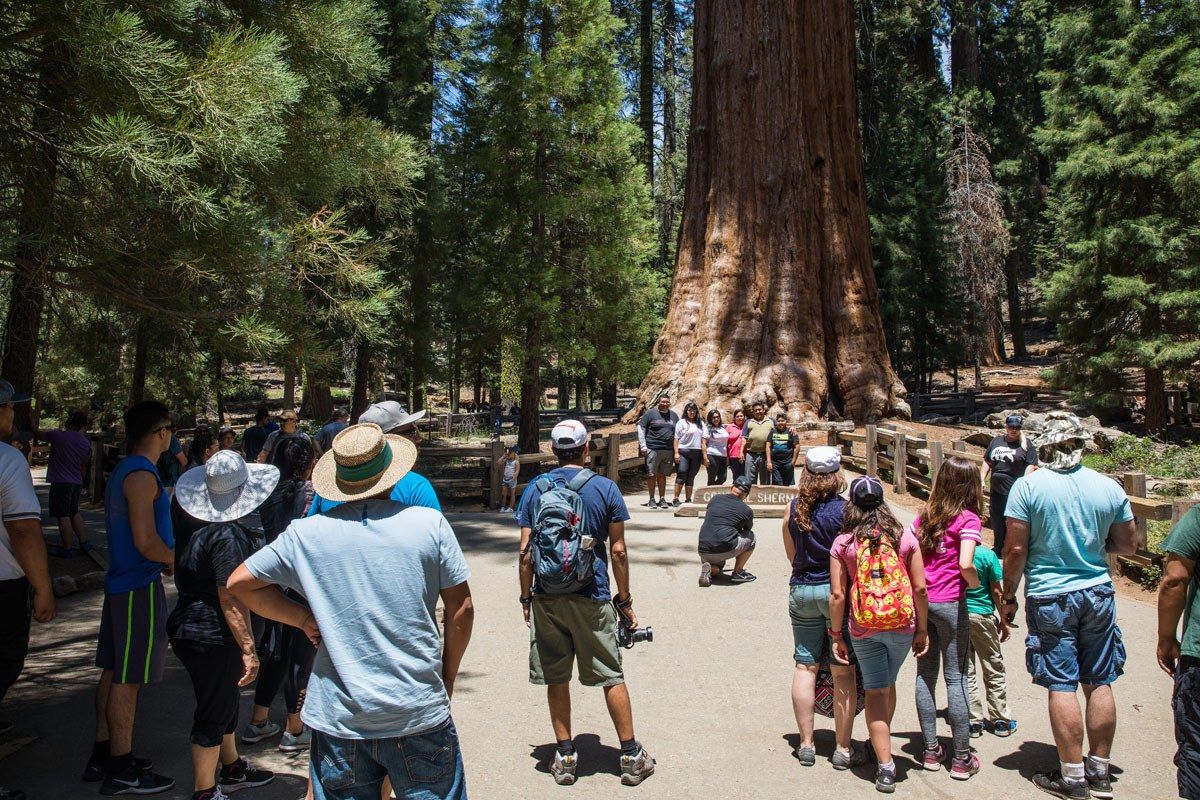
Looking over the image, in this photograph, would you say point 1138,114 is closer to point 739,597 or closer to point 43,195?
point 739,597

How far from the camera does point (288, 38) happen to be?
7.54m

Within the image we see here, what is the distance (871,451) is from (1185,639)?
437 inches

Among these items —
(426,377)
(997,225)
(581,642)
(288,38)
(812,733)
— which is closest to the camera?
(581,642)

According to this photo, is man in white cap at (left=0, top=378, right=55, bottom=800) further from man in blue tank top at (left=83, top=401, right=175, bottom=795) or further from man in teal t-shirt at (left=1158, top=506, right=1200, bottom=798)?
man in teal t-shirt at (left=1158, top=506, right=1200, bottom=798)

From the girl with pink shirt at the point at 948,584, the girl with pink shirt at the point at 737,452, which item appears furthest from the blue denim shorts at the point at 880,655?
the girl with pink shirt at the point at 737,452

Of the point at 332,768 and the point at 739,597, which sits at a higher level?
the point at 332,768

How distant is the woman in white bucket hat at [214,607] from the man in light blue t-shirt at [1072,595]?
3902 mm

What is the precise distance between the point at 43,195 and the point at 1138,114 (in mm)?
24839

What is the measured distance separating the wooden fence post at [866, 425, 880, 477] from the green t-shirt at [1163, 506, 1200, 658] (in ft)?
35.3

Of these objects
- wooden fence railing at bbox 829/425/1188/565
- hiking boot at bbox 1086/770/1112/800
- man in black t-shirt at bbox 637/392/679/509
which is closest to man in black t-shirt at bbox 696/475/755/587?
wooden fence railing at bbox 829/425/1188/565

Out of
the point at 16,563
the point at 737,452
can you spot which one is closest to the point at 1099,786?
Result: the point at 16,563

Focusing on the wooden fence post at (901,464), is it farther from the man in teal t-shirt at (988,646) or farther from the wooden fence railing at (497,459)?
the man in teal t-shirt at (988,646)

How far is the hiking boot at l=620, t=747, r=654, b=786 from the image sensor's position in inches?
183

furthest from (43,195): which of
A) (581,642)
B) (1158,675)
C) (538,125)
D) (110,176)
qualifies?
(538,125)
